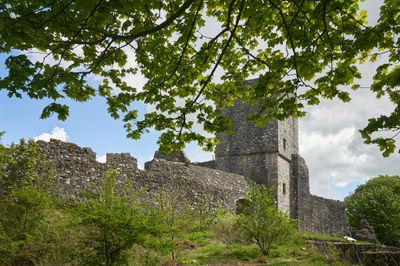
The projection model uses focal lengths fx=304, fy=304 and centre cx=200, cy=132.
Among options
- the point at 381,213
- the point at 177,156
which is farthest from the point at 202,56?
the point at 381,213

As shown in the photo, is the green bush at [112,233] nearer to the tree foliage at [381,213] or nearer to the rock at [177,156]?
the rock at [177,156]

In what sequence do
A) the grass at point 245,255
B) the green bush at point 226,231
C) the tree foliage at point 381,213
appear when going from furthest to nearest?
the tree foliage at point 381,213
the green bush at point 226,231
the grass at point 245,255

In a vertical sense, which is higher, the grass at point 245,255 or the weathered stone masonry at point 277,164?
the weathered stone masonry at point 277,164

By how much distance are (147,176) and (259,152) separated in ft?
28.1

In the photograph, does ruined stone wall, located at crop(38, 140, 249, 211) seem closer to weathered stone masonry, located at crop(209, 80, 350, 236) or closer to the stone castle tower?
the stone castle tower

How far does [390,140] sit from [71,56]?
20.0 feet

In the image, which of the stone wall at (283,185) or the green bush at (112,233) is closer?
the green bush at (112,233)

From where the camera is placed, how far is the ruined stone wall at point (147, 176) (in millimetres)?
9539

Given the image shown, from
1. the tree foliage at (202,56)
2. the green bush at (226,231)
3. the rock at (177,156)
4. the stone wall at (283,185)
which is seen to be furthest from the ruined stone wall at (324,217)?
the tree foliage at (202,56)

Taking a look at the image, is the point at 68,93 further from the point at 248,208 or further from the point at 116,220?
the point at 248,208

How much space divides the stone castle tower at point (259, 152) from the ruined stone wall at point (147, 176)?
187 centimetres

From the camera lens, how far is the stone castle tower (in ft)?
59.5

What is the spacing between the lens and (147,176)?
12.1m

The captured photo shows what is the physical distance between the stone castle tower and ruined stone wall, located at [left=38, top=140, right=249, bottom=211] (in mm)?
1866
